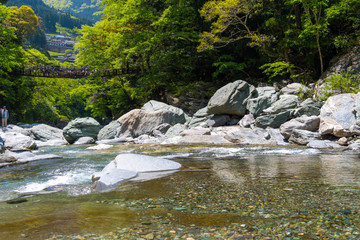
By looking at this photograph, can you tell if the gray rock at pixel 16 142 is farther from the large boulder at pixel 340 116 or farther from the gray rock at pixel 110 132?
the large boulder at pixel 340 116

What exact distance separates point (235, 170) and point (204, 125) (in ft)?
29.3

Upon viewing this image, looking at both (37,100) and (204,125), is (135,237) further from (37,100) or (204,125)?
(37,100)

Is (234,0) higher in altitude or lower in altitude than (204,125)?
higher

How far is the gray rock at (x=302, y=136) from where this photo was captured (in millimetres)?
9961

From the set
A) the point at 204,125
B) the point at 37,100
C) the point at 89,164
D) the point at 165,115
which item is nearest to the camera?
the point at 89,164

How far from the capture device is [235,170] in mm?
5777

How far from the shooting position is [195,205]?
342cm

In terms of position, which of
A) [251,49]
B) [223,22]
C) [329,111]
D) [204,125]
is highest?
[223,22]

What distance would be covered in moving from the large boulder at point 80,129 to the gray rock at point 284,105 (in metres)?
9.47

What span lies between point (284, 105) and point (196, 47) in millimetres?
9634

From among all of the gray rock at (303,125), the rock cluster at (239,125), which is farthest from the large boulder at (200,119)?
the gray rock at (303,125)

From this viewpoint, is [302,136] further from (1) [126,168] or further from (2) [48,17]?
(2) [48,17]

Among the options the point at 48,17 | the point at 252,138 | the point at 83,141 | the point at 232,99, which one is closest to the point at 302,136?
the point at 252,138

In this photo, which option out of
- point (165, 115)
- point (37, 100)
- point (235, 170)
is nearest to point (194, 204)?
point (235, 170)
